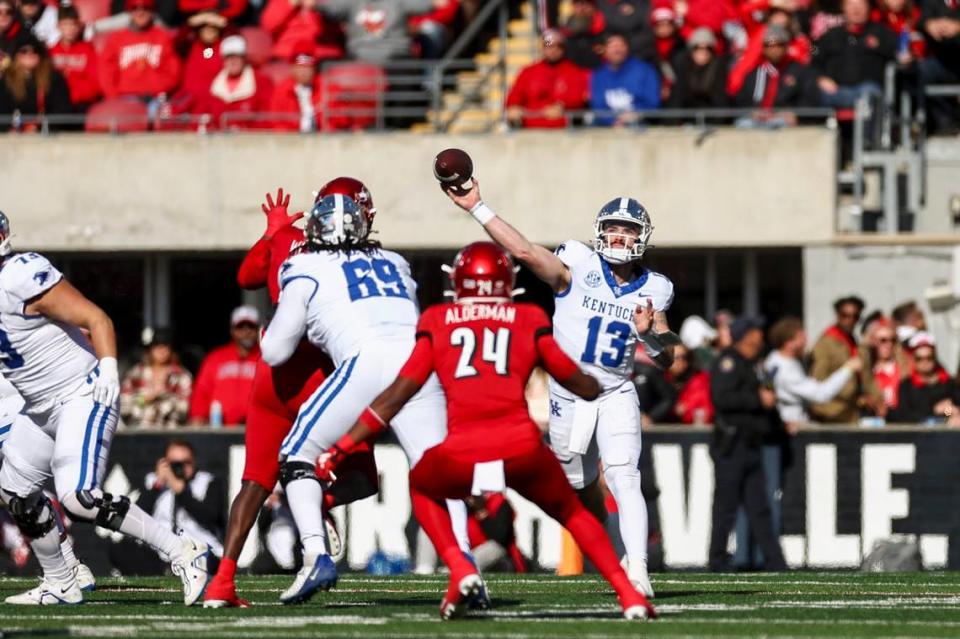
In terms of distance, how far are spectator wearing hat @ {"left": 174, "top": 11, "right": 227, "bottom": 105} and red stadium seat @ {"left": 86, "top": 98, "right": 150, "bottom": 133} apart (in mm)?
349

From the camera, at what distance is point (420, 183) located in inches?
765

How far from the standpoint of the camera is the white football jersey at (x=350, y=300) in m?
9.60

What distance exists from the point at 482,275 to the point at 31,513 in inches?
109

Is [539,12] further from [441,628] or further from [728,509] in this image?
[441,628]

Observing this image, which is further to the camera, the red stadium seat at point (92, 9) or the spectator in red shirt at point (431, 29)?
the red stadium seat at point (92, 9)

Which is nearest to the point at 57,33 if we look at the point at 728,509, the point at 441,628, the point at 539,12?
the point at 539,12

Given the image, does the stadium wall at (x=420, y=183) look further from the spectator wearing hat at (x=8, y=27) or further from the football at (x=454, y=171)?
the football at (x=454, y=171)

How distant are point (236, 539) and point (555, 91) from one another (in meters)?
9.87

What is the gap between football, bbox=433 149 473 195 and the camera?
9.98 meters

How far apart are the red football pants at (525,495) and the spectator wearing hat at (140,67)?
446 inches

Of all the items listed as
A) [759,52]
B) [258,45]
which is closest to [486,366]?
[759,52]

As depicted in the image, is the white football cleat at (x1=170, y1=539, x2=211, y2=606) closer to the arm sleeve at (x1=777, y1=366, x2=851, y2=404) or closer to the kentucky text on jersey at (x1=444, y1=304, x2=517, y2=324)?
the kentucky text on jersey at (x1=444, y1=304, x2=517, y2=324)

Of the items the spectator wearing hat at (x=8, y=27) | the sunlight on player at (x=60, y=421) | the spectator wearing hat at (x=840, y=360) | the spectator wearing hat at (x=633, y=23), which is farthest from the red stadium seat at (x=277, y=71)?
the sunlight on player at (x=60, y=421)

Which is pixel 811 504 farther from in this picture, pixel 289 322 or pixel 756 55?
pixel 289 322
